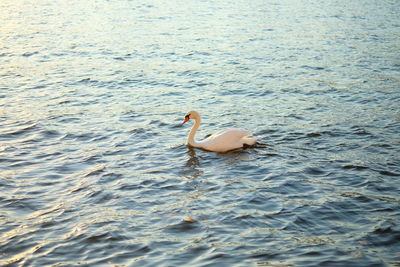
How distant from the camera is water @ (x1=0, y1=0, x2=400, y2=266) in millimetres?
8633

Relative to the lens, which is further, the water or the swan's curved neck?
the swan's curved neck

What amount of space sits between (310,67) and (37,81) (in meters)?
9.25

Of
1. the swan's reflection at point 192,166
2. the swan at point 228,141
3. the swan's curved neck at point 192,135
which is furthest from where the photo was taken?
the swan's curved neck at point 192,135

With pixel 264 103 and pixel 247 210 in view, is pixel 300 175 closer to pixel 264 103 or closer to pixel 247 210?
pixel 247 210

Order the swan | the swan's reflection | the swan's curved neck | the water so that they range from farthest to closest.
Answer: the swan's curved neck < the swan < the swan's reflection < the water

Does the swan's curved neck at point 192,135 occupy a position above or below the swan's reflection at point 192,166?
above

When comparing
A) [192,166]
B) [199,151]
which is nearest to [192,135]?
[199,151]

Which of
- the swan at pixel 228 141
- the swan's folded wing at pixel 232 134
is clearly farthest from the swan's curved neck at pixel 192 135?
the swan's folded wing at pixel 232 134

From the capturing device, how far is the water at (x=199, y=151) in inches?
340

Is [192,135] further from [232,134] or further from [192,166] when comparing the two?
[192,166]

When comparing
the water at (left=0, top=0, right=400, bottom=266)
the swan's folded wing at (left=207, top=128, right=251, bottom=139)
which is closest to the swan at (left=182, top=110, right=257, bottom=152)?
the swan's folded wing at (left=207, top=128, right=251, bottom=139)

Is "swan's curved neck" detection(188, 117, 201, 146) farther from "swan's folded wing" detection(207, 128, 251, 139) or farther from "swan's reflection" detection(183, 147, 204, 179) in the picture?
"swan's folded wing" detection(207, 128, 251, 139)

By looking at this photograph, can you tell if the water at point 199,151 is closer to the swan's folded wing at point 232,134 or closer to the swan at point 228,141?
the swan at point 228,141

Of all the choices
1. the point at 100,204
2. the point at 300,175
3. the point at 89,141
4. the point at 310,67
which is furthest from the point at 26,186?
the point at 310,67
